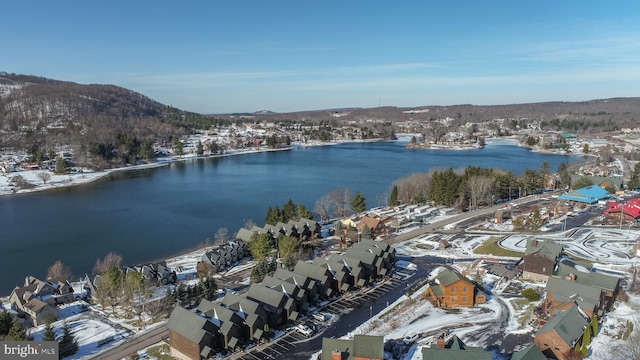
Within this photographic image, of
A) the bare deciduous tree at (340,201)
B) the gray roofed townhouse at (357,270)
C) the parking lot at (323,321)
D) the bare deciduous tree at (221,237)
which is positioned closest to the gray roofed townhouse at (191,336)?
the parking lot at (323,321)

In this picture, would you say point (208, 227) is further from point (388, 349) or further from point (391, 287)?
point (388, 349)

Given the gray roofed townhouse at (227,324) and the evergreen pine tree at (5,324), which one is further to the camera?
the evergreen pine tree at (5,324)

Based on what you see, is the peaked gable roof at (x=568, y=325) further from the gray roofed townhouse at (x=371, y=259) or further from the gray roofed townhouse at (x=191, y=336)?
the gray roofed townhouse at (x=191, y=336)

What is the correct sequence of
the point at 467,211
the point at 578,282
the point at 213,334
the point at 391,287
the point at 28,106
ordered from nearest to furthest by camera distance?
1. the point at 213,334
2. the point at 578,282
3. the point at 391,287
4. the point at 467,211
5. the point at 28,106

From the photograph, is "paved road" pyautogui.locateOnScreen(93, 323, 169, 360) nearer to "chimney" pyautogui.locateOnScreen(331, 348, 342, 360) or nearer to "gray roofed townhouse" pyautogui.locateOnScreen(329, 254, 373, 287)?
"chimney" pyautogui.locateOnScreen(331, 348, 342, 360)

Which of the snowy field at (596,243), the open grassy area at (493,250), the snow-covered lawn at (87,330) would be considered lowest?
the snow-covered lawn at (87,330)

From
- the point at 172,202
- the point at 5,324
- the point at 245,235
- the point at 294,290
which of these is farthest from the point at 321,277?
the point at 172,202

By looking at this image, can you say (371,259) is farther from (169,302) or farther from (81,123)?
(81,123)

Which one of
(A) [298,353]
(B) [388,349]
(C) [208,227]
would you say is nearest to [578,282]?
(B) [388,349]
